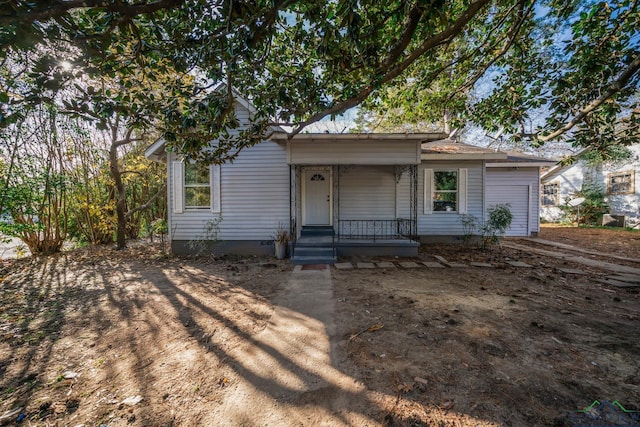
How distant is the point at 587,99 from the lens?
14.8ft

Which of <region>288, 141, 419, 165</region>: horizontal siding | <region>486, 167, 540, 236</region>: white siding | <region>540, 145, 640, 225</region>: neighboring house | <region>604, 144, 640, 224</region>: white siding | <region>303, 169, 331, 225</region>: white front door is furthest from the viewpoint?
<region>540, 145, 640, 225</region>: neighboring house

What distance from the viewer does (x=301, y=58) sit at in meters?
4.81

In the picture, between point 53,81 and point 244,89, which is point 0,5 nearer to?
point 53,81

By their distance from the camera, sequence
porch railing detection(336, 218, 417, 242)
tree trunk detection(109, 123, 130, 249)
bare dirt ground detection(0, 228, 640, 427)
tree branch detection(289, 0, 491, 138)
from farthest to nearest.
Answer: porch railing detection(336, 218, 417, 242) → tree trunk detection(109, 123, 130, 249) → tree branch detection(289, 0, 491, 138) → bare dirt ground detection(0, 228, 640, 427)

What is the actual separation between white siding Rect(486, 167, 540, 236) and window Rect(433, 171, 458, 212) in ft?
→ 9.19

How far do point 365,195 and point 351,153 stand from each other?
1.86 meters

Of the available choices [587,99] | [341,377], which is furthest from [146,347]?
[587,99]

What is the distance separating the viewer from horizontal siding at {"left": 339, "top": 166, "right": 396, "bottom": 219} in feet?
27.5

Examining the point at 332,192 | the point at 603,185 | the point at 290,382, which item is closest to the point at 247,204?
the point at 332,192

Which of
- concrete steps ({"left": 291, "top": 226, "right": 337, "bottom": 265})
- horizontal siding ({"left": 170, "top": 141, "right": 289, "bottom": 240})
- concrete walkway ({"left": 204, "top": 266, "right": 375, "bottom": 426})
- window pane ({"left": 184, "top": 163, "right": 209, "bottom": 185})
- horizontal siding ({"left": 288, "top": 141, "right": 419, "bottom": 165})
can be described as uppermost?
horizontal siding ({"left": 288, "top": 141, "right": 419, "bottom": 165})

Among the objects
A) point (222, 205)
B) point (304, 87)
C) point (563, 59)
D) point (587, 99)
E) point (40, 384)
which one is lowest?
point (40, 384)

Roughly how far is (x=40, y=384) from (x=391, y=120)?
8112 millimetres

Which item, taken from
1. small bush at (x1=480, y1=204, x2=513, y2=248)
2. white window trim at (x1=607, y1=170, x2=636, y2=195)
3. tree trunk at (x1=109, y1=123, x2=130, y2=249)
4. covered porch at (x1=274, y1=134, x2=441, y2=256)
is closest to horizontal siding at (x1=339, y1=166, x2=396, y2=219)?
covered porch at (x1=274, y1=134, x2=441, y2=256)

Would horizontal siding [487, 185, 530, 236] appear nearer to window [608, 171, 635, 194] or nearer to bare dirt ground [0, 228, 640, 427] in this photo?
bare dirt ground [0, 228, 640, 427]
